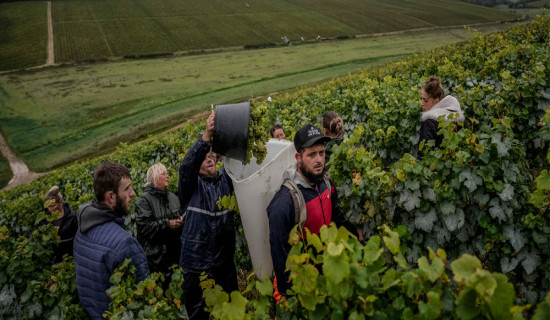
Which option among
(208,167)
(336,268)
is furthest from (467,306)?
(208,167)

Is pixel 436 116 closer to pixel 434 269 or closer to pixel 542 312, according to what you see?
pixel 434 269

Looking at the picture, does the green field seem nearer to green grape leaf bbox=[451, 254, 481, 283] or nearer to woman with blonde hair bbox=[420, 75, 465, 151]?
woman with blonde hair bbox=[420, 75, 465, 151]

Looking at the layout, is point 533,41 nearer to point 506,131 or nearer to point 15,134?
point 506,131

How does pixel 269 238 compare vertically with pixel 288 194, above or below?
below

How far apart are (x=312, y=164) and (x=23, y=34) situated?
72504 mm

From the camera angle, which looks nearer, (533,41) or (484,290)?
(484,290)

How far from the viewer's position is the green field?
51625 mm

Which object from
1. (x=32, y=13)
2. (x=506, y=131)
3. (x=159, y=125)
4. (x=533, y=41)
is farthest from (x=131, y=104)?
(x=32, y=13)

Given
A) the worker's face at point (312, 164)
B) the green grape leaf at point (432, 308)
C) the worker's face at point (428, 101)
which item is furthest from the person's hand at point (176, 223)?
the worker's face at point (428, 101)

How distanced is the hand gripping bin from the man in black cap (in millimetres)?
87

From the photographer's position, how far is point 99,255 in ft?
9.46

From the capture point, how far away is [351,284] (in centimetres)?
179

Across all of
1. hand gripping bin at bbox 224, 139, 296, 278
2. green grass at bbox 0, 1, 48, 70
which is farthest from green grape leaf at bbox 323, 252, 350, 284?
green grass at bbox 0, 1, 48, 70

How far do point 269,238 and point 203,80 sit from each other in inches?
1380
